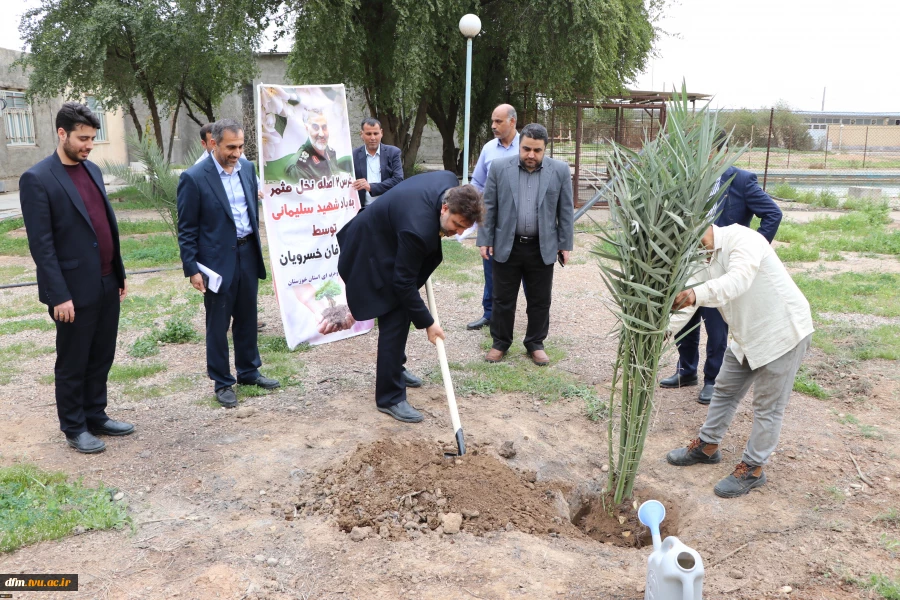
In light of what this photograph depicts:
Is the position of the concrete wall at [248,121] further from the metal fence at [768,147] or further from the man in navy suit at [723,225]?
the man in navy suit at [723,225]

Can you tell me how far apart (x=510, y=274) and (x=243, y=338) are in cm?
211

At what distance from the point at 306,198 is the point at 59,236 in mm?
2187

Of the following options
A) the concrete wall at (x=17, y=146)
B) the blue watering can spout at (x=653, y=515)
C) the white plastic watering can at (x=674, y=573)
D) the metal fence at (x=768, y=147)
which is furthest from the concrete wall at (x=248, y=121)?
the white plastic watering can at (x=674, y=573)

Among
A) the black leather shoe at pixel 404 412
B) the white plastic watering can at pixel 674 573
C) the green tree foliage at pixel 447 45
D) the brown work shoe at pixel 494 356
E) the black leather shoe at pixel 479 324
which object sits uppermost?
the green tree foliage at pixel 447 45

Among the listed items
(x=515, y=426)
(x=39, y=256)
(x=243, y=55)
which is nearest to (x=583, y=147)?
(x=243, y=55)

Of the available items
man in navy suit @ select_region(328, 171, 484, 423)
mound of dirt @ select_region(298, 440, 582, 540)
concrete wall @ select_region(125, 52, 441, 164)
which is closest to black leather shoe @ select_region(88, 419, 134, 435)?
mound of dirt @ select_region(298, 440, 582, 540)

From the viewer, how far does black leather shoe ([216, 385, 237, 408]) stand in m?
4.75

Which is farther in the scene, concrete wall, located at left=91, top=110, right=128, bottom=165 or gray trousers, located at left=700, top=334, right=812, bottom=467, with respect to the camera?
concrete wall, located at left=91, top=110, right=128, bottom=165

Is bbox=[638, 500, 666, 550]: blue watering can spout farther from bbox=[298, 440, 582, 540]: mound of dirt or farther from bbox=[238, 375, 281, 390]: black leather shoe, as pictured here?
bbox=[238, 375, 281, 390]: black leather shoe

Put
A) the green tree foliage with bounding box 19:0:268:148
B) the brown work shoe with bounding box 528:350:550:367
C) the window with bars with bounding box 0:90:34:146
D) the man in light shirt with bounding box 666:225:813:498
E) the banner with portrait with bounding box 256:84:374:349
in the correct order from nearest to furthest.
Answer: the man in light shirt with bounding box 666:225:813:498 < the banner with portrait with bounding box 256:84:374:349 < the brown work shoe with bounding box 528:350:550:367 < the green tree foliage with bounding box 19:0:268:148 < the window with bars with bounding box 0:90:34:146

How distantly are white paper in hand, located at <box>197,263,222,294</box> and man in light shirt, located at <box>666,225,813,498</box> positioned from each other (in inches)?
112

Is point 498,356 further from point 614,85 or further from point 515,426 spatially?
point 614,85

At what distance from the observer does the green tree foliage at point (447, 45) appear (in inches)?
506

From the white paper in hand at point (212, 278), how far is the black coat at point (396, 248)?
795 mm
